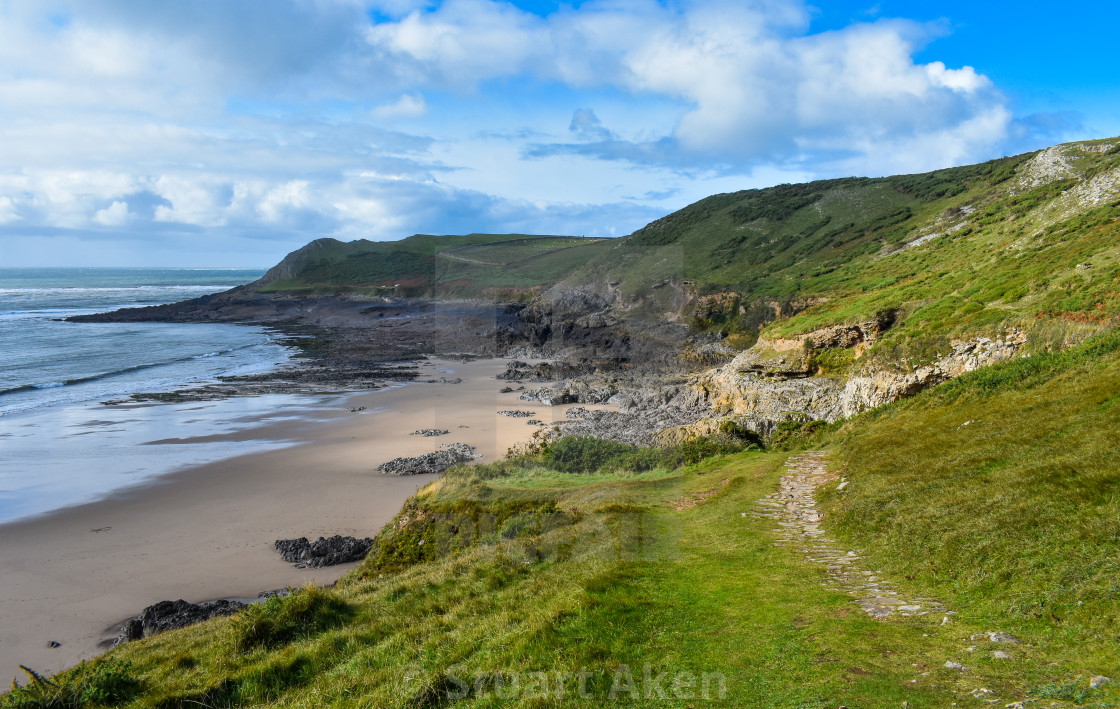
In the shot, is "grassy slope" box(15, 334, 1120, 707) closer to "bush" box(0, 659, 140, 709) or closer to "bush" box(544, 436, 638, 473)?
"bush" box(0, 659, 140, 709)

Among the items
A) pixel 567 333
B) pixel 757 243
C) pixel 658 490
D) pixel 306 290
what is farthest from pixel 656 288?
pixel 306 290

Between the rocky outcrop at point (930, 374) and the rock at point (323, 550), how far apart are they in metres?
18.0

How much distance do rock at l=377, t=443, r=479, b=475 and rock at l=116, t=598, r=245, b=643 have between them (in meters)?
10.7

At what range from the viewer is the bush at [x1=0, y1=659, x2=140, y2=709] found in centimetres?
638

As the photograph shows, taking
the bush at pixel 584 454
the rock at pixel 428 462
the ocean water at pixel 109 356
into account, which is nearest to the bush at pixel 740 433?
the bush at pixel 584 454

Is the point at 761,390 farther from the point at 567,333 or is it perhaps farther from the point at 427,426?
the point at 567,333

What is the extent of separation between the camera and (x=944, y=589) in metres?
7.34

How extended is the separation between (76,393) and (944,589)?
169 ft

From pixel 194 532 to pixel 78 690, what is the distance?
14.2 metres

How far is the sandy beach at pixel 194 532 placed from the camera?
14102 millimetres

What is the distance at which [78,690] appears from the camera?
6.68 meters

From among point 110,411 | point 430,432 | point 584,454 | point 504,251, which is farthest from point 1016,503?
point 504,251

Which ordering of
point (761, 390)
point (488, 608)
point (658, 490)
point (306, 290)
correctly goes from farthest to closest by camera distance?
point (306, 290) → point (761, 390) → point (658, 490) → point (488, 608)

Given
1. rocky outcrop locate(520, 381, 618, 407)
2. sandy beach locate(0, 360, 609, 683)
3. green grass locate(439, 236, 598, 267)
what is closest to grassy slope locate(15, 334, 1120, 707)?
sandy beach locate(0, 360, 609, 683)
